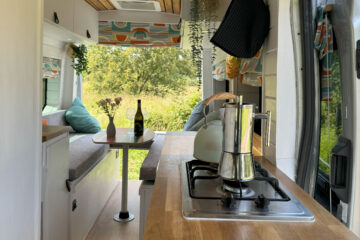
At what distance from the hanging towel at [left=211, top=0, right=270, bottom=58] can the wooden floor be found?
6.47ft

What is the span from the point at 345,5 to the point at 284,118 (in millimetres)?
533

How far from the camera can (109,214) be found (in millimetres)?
3365

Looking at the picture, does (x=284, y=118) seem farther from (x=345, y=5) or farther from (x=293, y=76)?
(x=345, y=5)

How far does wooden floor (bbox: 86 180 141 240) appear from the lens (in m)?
2.86

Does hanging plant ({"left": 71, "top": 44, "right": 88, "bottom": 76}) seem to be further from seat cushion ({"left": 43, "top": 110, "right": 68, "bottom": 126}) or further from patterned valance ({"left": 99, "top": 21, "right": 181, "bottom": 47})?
seat cushion ({"left": 43, "top": 110, "right": 68, "bottom": 126})

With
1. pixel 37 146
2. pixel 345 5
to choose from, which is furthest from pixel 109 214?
pixel 345 5

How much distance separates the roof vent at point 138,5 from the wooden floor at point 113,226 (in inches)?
97.2

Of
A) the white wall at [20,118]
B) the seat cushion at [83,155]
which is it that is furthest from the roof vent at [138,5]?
the white wall at [20,118]

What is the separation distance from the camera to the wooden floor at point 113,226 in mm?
2857

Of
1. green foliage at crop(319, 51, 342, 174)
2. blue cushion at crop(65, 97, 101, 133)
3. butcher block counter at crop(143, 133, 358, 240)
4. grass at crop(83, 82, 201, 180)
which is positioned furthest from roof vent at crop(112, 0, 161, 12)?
butcher block counter at crop(143, 133, 358, 240)

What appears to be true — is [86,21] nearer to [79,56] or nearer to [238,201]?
[79,56]

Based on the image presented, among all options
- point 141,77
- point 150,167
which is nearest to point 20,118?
point 150,167

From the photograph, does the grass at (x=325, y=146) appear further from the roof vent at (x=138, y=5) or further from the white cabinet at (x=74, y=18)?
the roof vent at (x=138, y=5)

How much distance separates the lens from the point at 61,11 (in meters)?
3.05
